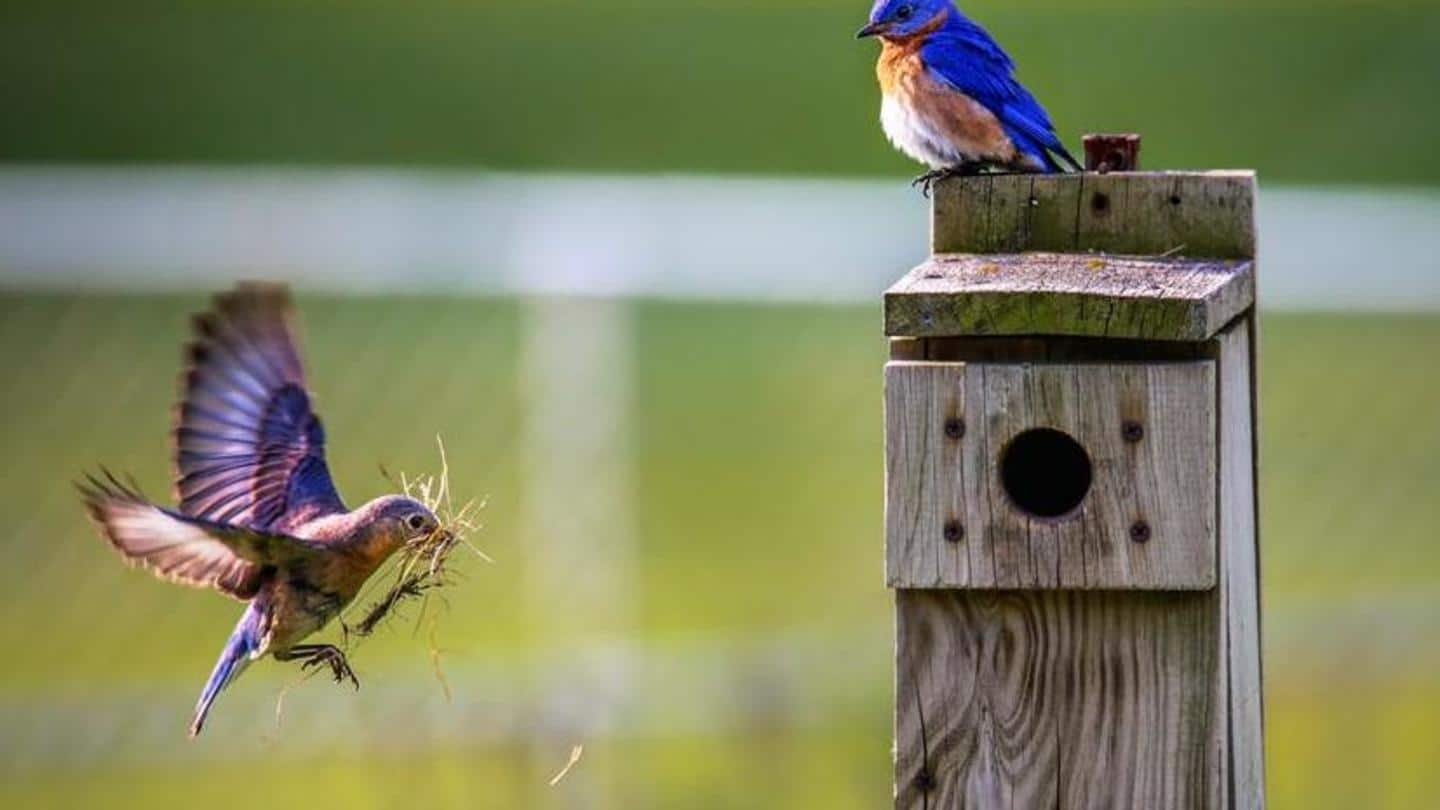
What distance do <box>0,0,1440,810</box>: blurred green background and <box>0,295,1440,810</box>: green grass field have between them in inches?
0.7

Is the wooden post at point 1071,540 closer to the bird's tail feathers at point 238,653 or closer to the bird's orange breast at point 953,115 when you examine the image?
the bird's tail feathers at point 238,653

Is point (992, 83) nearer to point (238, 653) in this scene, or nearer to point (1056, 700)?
point (238, 653)

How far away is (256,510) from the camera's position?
13.6ft

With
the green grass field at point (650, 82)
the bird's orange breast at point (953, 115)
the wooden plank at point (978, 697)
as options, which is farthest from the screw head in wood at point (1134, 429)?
the green grass field at point (650, 82)

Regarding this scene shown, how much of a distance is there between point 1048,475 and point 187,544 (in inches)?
44.4

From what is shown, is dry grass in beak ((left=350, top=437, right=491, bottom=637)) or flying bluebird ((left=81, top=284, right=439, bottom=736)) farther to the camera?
flying bluebird ((left=81, top=284, right=439, bottom=736))

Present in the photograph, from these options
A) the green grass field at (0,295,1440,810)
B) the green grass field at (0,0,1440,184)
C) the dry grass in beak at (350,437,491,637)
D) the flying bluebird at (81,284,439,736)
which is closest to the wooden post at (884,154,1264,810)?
the dry grass in beak at (350,437,491,637)

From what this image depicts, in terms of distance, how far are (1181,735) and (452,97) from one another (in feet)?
51.1

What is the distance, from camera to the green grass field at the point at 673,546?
7680 millimetres

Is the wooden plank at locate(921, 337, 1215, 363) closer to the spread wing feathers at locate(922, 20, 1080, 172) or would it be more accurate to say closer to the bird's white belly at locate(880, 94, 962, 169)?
the spread wing feathers at locate(922, 20, 1080, 172)

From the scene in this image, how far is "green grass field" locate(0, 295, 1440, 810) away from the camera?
25.2ft

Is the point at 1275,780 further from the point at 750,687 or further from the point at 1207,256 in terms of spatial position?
the point at 1207,256

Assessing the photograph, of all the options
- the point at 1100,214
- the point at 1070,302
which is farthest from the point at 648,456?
the point at 1070,302

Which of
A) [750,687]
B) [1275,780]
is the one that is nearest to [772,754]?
[750,687]
